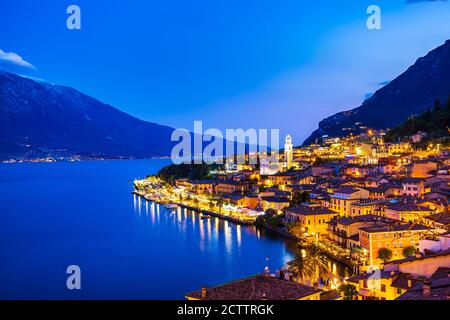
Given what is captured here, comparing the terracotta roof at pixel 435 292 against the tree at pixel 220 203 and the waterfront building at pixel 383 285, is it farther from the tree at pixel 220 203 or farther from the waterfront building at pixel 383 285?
the tree at pixel 220 203

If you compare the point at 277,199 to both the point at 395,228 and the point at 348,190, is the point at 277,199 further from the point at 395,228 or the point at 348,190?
the point at 395,228

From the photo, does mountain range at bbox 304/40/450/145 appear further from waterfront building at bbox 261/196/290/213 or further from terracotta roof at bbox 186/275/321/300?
terracotta roof at bbox 186/275/321/300

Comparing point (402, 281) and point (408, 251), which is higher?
point (402, 281)

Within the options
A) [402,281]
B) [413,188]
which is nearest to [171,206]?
[413,188]

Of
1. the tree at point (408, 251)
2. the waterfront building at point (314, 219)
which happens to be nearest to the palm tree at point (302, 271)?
A: the tree at point (408, 251)
